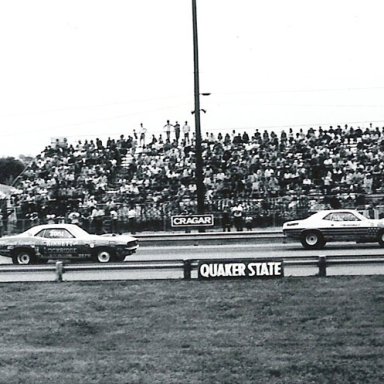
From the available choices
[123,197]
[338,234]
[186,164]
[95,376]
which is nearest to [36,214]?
[123,197]

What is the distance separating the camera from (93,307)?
12.5 m

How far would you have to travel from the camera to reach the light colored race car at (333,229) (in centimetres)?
2103

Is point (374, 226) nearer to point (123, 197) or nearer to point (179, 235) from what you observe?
point (179, 235)

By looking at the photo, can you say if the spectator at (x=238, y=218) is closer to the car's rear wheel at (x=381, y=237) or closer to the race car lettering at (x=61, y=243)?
the car's rear wheel at (x=381, y=237)

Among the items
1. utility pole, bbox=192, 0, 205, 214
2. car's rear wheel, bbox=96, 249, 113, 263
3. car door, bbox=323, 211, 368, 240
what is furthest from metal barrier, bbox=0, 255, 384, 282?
utility pole, bbox=192, 0, 205, 214

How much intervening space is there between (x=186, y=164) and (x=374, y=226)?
13.5 metres

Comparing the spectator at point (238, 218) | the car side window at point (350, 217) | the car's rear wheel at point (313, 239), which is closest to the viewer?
the car side window at point (350, 217)

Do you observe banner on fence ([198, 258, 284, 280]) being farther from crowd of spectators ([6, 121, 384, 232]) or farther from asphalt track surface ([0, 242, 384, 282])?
crowd of spectators ([6, 121, 384, 232])

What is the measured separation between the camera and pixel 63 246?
19.2 meters

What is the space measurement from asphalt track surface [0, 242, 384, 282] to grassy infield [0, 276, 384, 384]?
3.72 feet

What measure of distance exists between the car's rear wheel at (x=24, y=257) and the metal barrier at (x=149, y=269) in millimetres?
2272

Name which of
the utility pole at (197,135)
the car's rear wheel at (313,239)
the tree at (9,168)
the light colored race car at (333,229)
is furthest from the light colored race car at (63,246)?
the tree at (9,168)

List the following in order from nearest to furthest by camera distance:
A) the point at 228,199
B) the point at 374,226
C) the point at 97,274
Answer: the point at 97,274 < the point at 374,226 < the point at 228,199

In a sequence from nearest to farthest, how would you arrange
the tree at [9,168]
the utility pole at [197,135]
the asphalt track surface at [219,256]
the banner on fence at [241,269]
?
the banner on fence at [241,269] < the asphalt track surface at [219,256] < the utility pole at [197,135] < the tree at [9,168]
